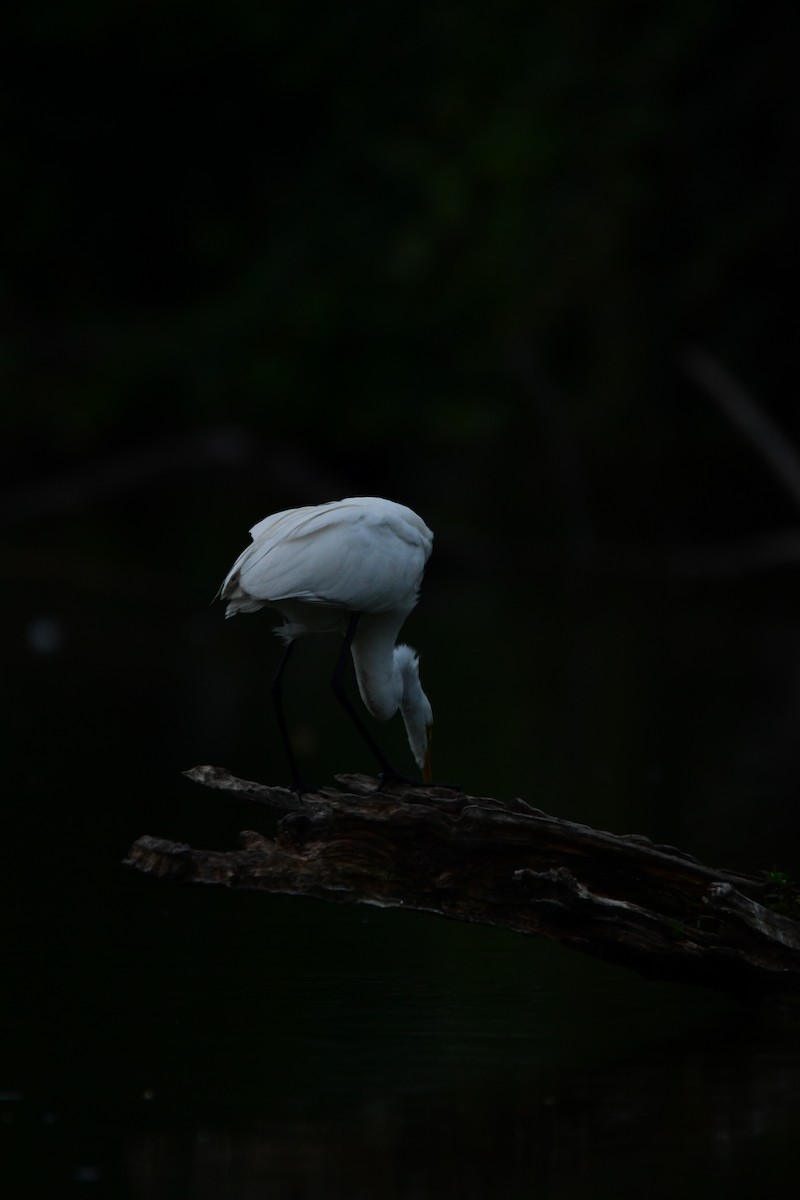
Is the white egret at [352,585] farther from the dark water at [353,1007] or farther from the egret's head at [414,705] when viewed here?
the dark water at [353,1007]

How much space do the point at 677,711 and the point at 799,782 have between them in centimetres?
323

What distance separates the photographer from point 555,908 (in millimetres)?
6074

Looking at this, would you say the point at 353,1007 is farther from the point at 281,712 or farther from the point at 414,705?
the point at 414,705

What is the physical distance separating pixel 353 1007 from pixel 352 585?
4.78 ft

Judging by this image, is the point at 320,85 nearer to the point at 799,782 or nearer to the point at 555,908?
the point at 799,782

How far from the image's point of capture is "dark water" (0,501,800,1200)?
17.0ft

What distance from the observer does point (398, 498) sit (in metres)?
31.7

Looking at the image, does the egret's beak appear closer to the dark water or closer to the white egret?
the white egret

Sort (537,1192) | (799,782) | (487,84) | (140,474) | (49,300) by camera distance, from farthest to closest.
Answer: (49,300)
(487,84)
(140,474)
(799,782)
(537,1192)

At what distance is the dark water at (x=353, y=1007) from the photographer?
5.17 m

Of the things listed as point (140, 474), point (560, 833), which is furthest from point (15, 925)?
point (140, 474)

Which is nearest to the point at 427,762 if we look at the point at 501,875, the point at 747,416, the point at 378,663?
the point at 378,663

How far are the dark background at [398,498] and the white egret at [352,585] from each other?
1.01 metres

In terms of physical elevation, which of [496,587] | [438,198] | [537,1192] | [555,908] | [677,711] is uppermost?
[438,198]
